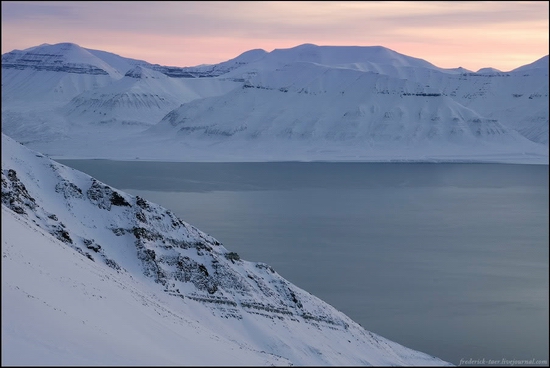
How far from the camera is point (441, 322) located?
43562 millimetres

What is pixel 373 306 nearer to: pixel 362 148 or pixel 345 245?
pixel 345 245

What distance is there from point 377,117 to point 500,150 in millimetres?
29852

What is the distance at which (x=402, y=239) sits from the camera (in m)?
70.1

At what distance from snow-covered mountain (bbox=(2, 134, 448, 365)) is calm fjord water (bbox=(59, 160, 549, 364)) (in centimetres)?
484

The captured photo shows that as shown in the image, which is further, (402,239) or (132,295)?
(402,239)

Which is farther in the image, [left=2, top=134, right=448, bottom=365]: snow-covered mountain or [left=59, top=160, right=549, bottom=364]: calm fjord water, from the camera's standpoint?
[left=59, top=160, right=549, bottom=364]: calm fjord water

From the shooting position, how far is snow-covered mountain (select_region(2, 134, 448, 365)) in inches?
970

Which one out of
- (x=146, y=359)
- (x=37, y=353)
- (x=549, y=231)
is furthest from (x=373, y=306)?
(x=549, y=231)

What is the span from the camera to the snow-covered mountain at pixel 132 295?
80.8ft

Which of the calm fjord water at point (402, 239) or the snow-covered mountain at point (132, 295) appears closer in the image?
the snow-covered mountain at point (132, 295)

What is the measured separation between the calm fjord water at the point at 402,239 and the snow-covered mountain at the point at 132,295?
484cm

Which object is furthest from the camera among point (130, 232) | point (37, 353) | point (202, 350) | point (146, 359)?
point (130, 232)

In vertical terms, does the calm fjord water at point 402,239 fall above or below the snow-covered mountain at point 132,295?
below

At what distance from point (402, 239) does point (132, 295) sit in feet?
128
